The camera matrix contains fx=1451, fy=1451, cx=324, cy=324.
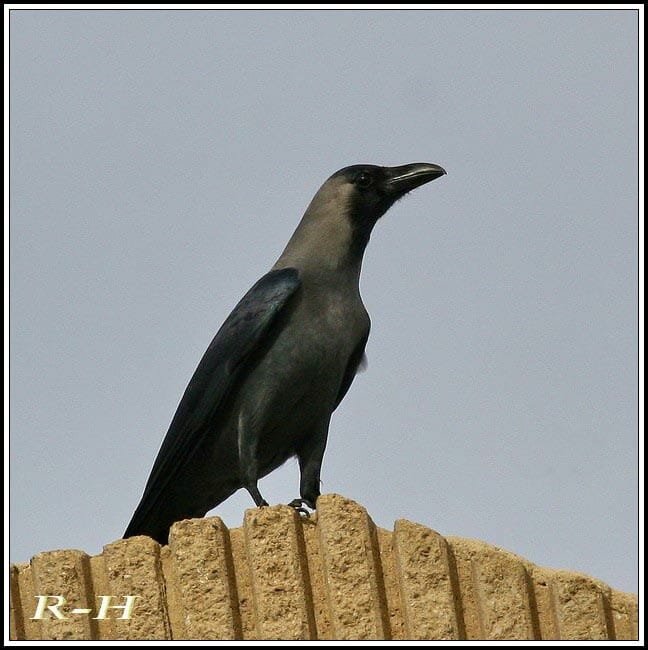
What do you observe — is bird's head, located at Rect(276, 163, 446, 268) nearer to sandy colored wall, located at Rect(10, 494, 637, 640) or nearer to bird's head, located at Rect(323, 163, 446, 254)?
bird's head, located at Rect(323, 163, 446, 254)

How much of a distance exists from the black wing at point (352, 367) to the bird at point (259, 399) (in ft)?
0.22

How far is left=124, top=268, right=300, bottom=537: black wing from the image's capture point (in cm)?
864

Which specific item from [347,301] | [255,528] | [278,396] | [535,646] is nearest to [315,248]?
[347,301]

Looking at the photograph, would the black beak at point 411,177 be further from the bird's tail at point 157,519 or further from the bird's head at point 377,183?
the bird's tail at point 157,519

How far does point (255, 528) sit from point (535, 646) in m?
1.41

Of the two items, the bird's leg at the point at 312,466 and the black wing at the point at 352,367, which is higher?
the black wing at the point at 352,367

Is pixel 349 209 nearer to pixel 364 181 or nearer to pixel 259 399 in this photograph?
pixel 364 181

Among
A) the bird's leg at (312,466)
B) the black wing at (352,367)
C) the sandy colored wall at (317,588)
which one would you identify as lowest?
the sandy colored wall at (317,588)

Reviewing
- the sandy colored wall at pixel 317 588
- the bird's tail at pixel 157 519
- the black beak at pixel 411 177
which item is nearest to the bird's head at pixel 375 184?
the black beak at pixel 411 177

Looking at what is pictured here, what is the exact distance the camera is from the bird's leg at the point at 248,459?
8.46 meters

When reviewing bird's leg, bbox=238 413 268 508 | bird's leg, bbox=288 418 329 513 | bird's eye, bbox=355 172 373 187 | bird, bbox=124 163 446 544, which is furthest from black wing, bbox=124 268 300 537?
bird's eye, bbox=355 172 373 187

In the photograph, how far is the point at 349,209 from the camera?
9.70 m

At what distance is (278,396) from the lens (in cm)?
856

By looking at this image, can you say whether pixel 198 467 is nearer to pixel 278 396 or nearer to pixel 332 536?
pixel 278 396
